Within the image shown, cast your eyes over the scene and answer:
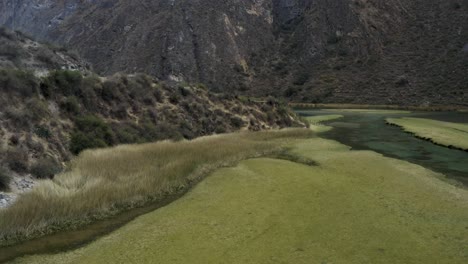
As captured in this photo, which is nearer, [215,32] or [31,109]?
[31,109]

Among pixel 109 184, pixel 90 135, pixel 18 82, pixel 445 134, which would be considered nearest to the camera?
pixel 109 184

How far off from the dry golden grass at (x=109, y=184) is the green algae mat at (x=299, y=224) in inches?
53.4

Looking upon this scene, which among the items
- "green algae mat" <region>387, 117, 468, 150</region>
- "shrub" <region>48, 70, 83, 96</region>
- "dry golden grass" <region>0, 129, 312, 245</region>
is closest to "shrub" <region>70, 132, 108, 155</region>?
"dry golden grass" <region>0, 129, 312, 245</region>

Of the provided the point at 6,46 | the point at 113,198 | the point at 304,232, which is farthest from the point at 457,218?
the point at 6,46

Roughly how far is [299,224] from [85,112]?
19.2m

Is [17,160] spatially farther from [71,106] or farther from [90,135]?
[71,106]

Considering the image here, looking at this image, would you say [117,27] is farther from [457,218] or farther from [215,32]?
[457,218]

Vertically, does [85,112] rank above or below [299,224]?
above

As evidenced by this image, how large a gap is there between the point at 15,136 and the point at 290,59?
96997mm

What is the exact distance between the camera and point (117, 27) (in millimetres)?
123000

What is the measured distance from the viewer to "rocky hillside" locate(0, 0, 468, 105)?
90.4m

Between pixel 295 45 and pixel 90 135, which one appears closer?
pixel 90 135

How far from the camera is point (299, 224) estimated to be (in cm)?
1300

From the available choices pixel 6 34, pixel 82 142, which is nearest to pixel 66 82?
pixel 82 142
